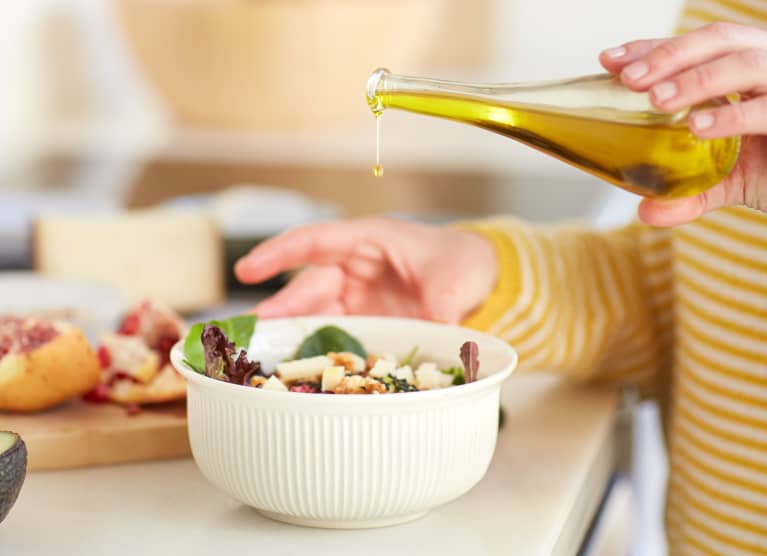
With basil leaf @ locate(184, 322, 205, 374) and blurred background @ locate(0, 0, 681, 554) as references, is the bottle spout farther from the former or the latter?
blurred background @ locate(0, 0, 681, 554)

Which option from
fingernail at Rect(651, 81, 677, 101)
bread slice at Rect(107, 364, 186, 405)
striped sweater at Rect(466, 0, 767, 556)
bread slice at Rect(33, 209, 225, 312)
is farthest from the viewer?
bread slice at Rect(33, 209, 225, 312)

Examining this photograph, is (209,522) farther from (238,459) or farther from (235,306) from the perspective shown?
(235,306)

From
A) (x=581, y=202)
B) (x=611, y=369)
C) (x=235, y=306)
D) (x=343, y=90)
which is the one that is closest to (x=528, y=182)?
(x=581, y=202)

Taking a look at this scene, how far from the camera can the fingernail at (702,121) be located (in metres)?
0.48

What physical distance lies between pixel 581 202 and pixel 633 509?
3.37 ft

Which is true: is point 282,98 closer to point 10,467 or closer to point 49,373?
point 49,373

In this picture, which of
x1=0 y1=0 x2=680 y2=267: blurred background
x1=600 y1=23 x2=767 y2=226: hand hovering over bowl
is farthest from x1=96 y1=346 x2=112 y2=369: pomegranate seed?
x1=0 y1=0 x2=680 y2=267: blurred background

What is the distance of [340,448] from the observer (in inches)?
19.9

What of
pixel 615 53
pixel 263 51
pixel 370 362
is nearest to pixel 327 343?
pixel 370 362

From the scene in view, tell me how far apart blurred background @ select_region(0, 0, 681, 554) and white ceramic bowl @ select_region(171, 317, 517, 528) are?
0.59m

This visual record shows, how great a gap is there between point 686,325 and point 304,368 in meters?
0.41

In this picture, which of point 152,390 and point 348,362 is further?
point 152,390

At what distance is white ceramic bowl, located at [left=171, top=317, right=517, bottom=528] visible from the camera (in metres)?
0.50

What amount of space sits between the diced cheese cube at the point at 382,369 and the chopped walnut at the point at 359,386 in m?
0.03
